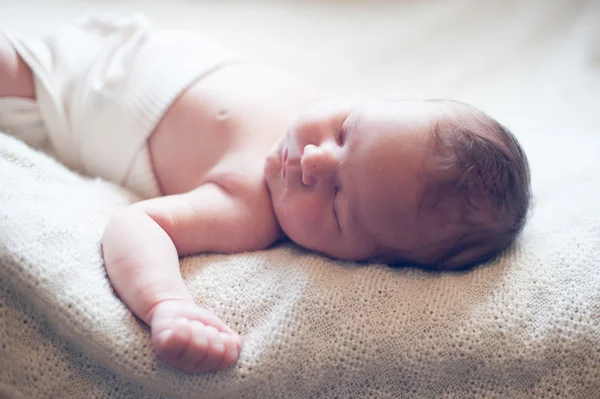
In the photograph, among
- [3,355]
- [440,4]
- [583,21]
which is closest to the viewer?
[3,355]

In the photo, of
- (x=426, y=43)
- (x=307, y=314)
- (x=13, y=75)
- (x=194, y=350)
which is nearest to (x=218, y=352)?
(x=194, y=350)

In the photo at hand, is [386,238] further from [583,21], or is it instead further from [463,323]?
[583,21]

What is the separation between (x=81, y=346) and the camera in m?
0.79

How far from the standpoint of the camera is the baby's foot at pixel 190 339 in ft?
2.42

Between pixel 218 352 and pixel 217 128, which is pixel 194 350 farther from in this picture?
pixel 217 128

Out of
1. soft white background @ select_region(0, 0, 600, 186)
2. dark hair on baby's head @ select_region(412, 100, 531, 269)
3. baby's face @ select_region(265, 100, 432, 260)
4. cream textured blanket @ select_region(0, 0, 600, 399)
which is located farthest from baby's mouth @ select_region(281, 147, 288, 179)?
soft white background @ select_region(0, 0, 600, 186)

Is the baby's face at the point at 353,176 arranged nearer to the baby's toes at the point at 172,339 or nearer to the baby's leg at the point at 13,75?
the baby's toes at the point at 172,339

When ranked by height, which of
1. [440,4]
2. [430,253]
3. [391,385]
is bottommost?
[391,385]

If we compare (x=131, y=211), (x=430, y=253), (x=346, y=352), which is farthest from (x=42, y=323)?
(x=430, y=253)

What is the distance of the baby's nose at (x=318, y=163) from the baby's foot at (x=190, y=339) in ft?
0.90

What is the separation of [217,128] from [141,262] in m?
0.35

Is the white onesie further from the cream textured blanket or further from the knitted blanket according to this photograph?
the knitted blanket

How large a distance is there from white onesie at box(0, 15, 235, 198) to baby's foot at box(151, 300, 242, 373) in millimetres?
403

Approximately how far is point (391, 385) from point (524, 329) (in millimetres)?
205
